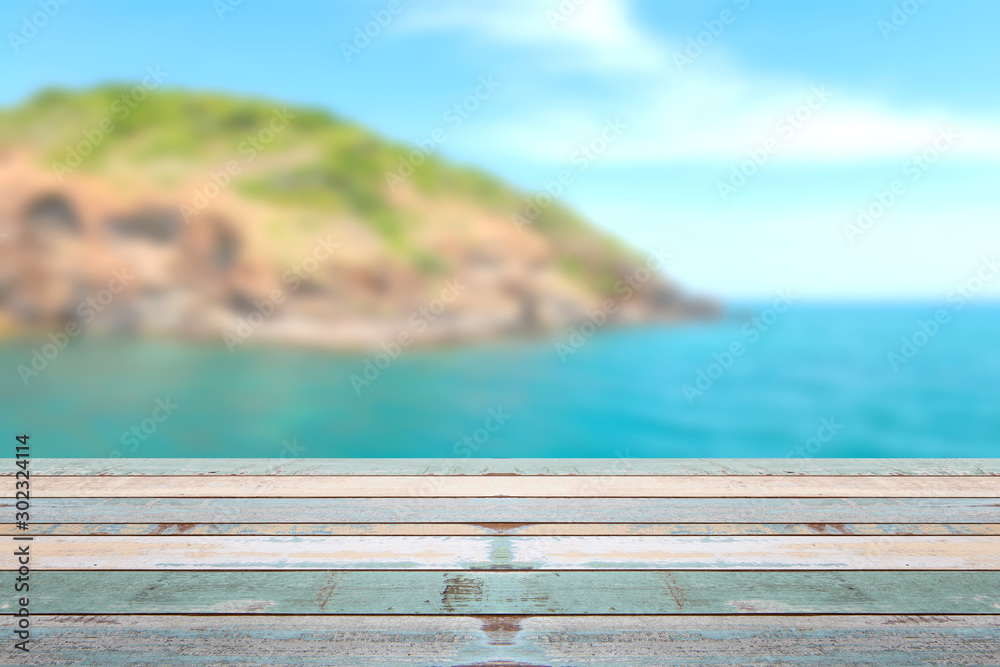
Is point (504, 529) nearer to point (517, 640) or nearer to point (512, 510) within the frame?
point (512, 510)

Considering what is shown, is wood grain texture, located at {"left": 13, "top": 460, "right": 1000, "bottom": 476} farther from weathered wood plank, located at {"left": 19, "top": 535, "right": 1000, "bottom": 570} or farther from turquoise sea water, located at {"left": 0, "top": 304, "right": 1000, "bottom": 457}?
turquoise sea water, located at {"left": 0, "top": 304, "right": 1000, "bottom": 457}

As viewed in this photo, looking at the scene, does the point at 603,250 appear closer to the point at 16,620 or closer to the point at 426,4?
the point at 426,4

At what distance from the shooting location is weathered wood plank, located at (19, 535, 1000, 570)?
112 cm

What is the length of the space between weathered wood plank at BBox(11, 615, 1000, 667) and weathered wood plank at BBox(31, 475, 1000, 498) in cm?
49

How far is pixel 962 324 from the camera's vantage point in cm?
3619

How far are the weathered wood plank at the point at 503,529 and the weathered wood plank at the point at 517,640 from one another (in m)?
0.29

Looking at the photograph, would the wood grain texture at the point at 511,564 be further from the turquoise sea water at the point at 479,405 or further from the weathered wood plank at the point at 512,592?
the turquoise sea water at the point at 479,405

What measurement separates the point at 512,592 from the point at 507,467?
0.63 metres

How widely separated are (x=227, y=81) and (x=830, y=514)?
31.5 meters

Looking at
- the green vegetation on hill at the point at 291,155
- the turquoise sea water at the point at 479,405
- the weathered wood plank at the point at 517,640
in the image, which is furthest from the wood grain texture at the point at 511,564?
the green vegetation on hill at the point at 291,155

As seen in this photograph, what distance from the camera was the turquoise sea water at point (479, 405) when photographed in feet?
45.4

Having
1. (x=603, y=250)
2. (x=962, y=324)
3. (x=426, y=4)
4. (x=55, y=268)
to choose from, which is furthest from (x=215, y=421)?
(x=962, y=324)

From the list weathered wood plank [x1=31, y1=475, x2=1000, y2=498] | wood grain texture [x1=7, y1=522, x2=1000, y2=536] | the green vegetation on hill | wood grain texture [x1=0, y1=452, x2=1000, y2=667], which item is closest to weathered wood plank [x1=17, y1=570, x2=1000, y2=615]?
wood grain texture [x1=0, y1=452, x2=1000, y2=667]

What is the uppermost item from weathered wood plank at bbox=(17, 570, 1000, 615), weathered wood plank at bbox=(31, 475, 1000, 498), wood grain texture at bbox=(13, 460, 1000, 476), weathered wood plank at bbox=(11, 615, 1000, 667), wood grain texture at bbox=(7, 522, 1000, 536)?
wood grain texture at bbox=(13, 460, 1000, 476)
